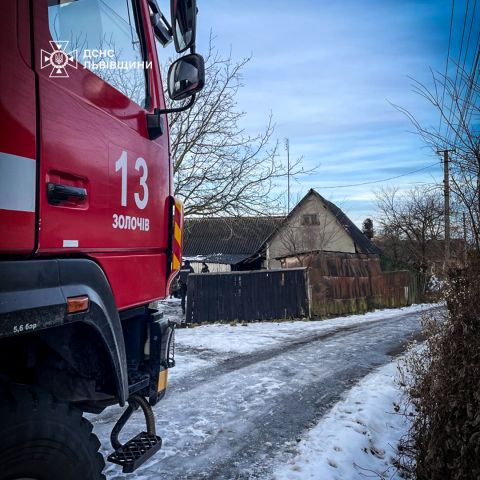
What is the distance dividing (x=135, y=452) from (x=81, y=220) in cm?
143

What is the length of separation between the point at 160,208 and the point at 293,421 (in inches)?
113

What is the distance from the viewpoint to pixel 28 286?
1540 millimetres

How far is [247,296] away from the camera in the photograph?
497 inches

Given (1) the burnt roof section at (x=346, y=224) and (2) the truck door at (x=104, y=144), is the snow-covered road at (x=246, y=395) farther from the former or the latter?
(1) the burnt roof section at (x=346, y=224)

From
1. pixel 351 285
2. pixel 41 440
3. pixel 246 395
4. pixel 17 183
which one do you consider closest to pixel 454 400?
pixel 41 440

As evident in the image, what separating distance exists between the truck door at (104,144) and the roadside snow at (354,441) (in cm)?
199

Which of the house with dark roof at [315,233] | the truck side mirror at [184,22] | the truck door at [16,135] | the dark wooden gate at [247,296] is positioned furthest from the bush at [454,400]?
the house with dark roof at [315,233]

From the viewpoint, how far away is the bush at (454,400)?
2797mm

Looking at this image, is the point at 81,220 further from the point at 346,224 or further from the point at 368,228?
the point at 368,228

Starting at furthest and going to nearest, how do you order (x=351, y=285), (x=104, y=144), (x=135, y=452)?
1. (x=351, y=285)
2. (x=135, y=452)
3. (x=104, y=144)

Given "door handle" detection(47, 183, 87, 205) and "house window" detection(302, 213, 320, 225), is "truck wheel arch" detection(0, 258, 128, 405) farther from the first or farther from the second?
"house window" detection(302, 213, 320, 225)

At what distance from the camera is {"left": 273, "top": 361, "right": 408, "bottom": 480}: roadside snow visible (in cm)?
337

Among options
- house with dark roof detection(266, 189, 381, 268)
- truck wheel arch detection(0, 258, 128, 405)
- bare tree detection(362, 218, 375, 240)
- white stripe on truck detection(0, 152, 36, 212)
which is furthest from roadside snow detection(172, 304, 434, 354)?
bare tree detection(362, 218, 375, 240)

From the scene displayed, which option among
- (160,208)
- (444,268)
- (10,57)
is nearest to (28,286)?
(10,57)
